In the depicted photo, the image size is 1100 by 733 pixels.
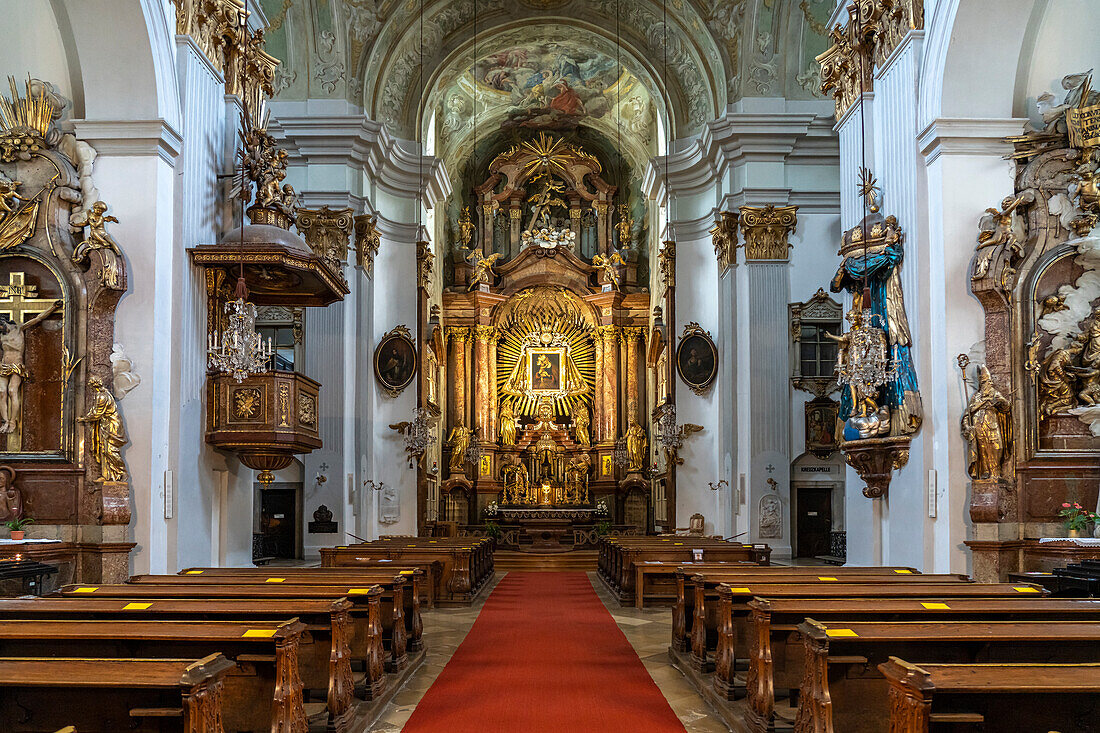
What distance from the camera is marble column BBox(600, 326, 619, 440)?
83.9 ft

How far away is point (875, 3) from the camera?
11.2 metres

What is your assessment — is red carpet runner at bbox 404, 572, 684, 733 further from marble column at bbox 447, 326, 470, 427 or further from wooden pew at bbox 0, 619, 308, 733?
marble column at bbox 447, 326, 470, 427

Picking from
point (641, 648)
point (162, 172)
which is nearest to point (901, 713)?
point (641, 648)

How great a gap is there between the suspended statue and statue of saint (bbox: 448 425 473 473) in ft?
46.9

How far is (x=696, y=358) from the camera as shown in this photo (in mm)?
19484

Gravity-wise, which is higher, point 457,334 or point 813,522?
point 457,334

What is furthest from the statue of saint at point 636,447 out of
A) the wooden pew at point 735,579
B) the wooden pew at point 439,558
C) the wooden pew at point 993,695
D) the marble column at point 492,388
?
the wooden pew at point 993,695

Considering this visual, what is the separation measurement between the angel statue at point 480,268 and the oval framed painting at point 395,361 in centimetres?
564

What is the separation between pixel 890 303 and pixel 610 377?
15245mm

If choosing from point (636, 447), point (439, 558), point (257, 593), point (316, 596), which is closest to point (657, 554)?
point (439, 558)

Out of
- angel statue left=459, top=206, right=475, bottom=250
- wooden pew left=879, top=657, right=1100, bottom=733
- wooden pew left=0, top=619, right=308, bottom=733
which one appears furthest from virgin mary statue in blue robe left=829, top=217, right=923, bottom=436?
angel statue left=459, top=206, right=475, bottom=250

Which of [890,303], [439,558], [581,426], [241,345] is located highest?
[890,303]

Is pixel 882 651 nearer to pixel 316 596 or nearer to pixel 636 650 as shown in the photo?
pixel 316 596

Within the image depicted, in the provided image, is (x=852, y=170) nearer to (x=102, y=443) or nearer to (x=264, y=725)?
(x=102, y=443)
